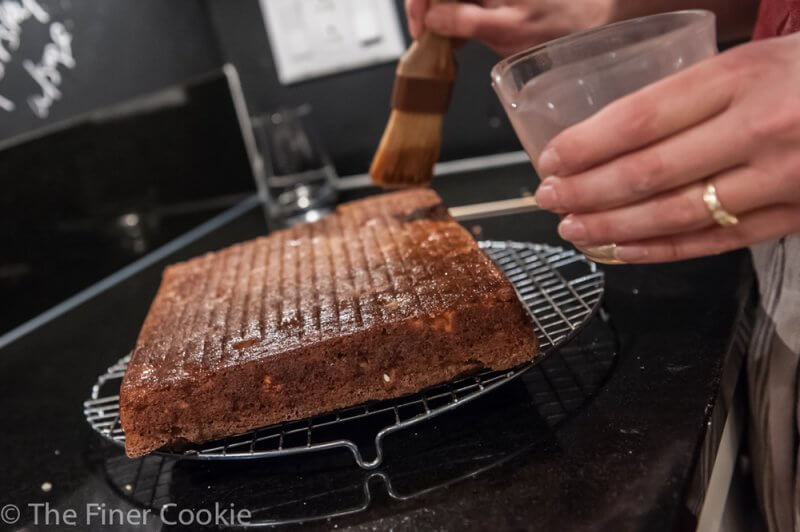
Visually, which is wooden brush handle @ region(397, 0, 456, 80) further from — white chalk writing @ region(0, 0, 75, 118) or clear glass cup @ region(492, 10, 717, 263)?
white chalk writing @ region(0, 0, 75, 118)

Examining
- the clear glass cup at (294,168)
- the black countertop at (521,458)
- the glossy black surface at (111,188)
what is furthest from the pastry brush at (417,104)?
the glossy black surface at (111,188)

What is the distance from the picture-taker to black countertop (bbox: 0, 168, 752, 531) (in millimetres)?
666

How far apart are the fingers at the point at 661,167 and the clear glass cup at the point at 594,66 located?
0.04m

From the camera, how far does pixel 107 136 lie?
5.13 ft

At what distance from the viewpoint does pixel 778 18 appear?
0.80 metres

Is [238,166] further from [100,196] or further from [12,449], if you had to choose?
[12,449]

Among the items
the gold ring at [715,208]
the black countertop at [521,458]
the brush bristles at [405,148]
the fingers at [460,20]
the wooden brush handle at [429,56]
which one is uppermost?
the fingers at [460,20]

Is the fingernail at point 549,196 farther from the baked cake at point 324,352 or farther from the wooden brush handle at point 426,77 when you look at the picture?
the wooden brush handle at point 426,77

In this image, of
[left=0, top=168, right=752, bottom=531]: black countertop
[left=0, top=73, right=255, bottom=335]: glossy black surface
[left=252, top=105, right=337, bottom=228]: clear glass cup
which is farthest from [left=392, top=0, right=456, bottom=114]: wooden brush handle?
[left=0, top=73, right=255, bottom=335]: glossy black surface

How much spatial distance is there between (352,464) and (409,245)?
0.32m

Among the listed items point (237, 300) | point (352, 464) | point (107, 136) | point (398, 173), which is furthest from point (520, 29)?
point (107, 136)

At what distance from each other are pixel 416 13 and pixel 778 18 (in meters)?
0.50

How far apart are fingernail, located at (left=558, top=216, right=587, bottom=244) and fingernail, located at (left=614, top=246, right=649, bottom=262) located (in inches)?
1.4

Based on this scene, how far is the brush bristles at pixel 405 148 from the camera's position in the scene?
1.07 m
